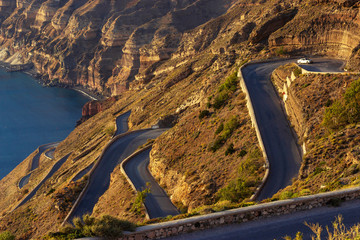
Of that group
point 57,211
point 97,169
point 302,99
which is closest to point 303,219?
point 302,99

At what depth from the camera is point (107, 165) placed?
4341cm

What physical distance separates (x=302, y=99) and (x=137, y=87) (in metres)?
72.8

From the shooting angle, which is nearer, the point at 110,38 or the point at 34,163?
the point at 34,163

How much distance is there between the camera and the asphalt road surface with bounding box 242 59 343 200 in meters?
25.0

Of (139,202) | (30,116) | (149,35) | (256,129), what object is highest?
(149,35)

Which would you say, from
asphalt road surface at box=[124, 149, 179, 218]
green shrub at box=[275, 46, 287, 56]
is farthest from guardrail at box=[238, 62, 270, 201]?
green shrub at box=[275, 46, 287, 56]

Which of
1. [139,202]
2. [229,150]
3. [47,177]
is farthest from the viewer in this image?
[47,177]

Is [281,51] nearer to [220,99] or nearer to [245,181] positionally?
[220,99]

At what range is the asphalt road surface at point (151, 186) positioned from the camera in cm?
2845

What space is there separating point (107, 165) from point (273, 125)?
815 inches

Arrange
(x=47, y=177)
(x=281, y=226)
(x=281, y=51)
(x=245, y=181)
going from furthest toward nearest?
(x=47, y=177)
(x=281, y=51)
(x=245, y=181)
(x=281, y=226)

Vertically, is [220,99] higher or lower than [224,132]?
higher

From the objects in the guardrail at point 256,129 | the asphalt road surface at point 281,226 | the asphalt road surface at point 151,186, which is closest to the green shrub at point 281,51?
the guardrail at point 256,129

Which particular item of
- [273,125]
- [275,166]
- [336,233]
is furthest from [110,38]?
[336,233]
